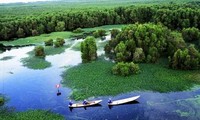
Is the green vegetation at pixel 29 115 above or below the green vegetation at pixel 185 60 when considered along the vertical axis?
below

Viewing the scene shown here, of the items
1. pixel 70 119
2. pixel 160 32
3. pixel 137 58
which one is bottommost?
pixel 70 119

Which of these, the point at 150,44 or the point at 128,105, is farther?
the point at 150,44

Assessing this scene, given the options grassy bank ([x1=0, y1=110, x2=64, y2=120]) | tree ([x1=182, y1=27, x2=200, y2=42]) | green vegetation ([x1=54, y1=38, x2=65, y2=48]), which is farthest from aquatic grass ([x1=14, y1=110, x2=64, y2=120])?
tree ([x1=182, y1=27, x2=200, y2=42])

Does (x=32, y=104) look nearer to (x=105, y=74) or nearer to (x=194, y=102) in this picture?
(x=105, y=74)

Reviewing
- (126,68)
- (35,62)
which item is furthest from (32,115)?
(35,62)

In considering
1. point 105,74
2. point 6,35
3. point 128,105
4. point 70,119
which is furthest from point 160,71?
point 6,35

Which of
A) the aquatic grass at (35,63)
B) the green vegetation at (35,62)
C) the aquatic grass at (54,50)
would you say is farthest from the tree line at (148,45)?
the aquatic grass at (54,50)

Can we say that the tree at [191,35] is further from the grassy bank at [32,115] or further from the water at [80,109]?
the grassy bank at [32,115]
